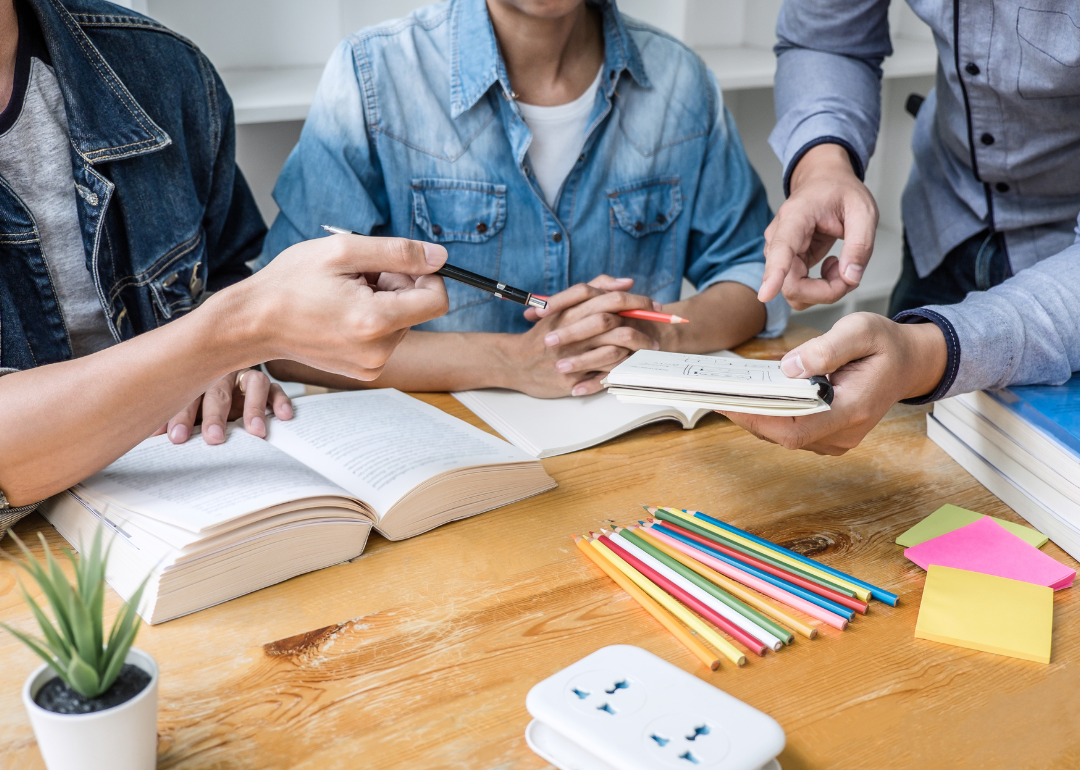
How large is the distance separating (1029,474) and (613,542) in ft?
1.61

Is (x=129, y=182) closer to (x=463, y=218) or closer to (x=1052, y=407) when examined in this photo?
(x=463, y=218)

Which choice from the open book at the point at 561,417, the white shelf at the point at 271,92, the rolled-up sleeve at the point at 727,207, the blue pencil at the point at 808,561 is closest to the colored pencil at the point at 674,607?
the blue pencil at the point at 808,561

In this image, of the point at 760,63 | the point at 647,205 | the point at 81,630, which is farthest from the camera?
the point at 760,63

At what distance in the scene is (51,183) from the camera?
113 centimetres

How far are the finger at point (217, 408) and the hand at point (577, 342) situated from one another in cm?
40

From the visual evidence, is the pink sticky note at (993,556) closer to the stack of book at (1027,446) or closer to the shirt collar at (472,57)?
the stack of book at (1027,446)

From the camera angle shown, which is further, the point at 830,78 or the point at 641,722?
the point at 830,78

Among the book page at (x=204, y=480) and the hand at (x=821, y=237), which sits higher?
the hand at (x=821, y=237)

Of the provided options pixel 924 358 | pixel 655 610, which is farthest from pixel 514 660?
pixel 924 358

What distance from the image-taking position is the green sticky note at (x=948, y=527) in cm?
95

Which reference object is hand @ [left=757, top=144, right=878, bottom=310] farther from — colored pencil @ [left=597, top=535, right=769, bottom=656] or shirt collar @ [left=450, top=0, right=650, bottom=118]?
shirt collar @ [left=450, top=0, right=650, bottom=118]

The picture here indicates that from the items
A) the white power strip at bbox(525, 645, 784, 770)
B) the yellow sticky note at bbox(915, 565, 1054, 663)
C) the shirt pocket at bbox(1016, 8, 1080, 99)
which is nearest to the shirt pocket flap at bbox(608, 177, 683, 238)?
the shirt pocket at bbox(1016, 8, 1080, 99)

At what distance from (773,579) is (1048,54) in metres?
0.91

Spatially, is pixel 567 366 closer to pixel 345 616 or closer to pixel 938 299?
pixel 345 616
